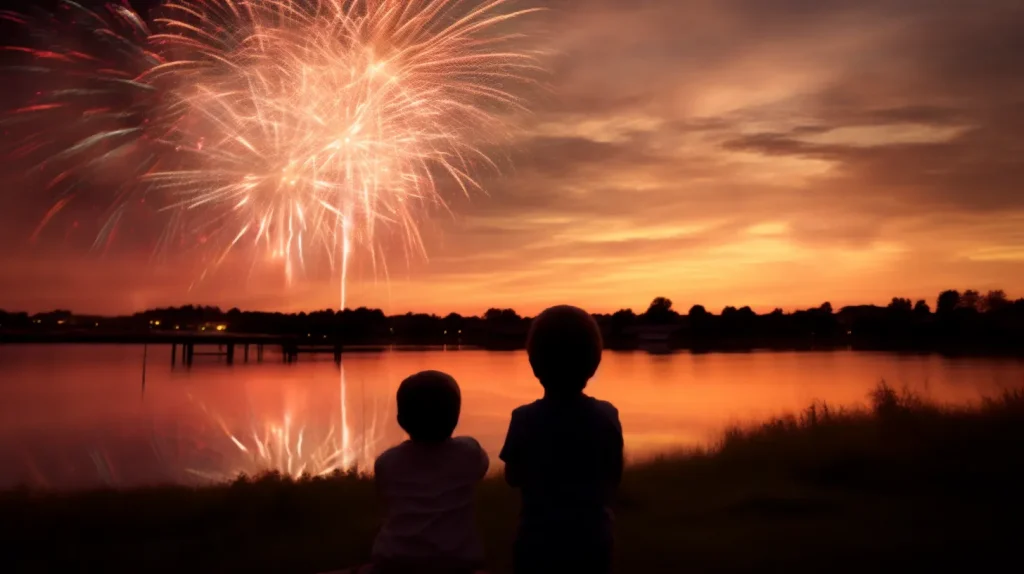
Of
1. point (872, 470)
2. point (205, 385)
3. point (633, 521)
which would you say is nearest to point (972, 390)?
point (872, 470)

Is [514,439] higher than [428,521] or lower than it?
higher

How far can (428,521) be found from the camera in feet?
11.5

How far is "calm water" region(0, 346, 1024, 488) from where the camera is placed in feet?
79.9

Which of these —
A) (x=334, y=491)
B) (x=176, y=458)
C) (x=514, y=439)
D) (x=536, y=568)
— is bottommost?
(x=176, y=458)

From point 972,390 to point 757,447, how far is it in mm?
39888

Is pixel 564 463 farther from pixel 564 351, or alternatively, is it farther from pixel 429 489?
pixel 429 489

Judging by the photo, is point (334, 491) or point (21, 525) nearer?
point (21, 525)

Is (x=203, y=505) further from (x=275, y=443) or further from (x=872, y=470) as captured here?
(x=275, y=443)

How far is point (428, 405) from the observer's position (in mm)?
3531

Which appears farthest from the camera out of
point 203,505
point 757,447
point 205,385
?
point 205,385

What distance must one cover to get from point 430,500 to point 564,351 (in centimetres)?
91

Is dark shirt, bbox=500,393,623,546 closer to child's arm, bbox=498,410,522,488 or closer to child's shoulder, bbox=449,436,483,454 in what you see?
child's arm, bbox=498,410,522,488

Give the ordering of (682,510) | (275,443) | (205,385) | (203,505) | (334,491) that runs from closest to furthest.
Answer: (682,510) → (203,505) → (334,491) → (275,443) → (205,385)

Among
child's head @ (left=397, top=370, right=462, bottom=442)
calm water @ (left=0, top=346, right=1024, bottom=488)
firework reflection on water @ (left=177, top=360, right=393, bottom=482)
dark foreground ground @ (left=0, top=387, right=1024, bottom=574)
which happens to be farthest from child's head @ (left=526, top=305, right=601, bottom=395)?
calm water @ (left=0, top=346, right=1024, bottom=488)
